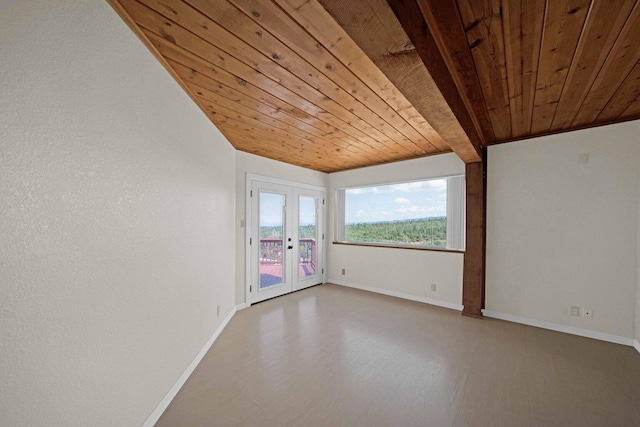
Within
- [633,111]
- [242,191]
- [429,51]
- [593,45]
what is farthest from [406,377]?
[633,111]

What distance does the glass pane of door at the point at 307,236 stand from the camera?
4.69 m

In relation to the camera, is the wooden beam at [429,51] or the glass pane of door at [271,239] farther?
the glass pane of door at [271,239]

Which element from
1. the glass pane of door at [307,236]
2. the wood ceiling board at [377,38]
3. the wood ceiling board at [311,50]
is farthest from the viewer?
the glass pane of door at [307,236]

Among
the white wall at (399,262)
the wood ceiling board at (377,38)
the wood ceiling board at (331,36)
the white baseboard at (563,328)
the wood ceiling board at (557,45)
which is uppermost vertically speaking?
the wood ceiling board at (557,45)

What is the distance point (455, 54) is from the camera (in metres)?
1.57

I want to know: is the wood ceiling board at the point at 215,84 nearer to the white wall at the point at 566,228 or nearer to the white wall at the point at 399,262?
the white wall at the point at 399,262

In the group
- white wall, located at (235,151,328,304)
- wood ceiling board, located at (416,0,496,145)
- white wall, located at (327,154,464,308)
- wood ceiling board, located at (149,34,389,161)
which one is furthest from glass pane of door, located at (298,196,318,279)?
wood ceiling board, located at (416,0,496,145)

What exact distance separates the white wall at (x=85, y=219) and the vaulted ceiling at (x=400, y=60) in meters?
0.33

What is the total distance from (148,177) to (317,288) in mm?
3844

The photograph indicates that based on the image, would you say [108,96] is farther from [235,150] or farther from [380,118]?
[235,150]

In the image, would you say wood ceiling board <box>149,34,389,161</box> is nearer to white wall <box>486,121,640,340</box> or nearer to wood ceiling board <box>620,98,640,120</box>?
white wall <box>486,121,640,340</box>

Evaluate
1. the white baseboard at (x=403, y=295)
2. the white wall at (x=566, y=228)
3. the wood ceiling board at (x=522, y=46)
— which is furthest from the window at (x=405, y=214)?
the wood ceiling board at (x=522, y=46)

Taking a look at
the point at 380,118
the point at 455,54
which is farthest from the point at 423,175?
the point at 455,54

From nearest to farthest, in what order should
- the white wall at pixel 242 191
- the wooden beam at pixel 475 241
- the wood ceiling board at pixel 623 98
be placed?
the wood ceiling board at pixel 623 98 < the wooden beam at pixel 475 241 < the white wall at pixel 242 191
